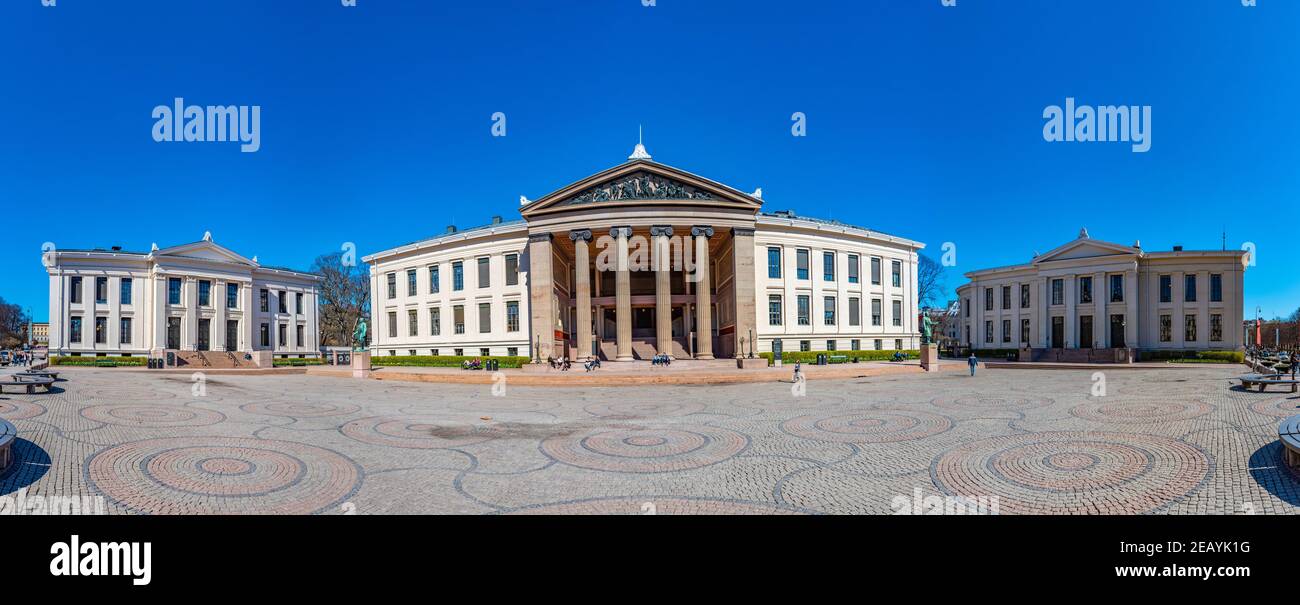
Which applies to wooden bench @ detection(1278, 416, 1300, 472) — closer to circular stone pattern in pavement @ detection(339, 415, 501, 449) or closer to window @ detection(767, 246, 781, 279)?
circular stone pattern in pavement @ detection(339, 415, 501, 449)

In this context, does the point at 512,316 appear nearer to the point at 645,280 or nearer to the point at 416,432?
the point at 645,280

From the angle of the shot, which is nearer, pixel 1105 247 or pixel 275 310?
pixel 1105 247

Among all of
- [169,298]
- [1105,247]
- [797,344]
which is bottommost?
[797,344]

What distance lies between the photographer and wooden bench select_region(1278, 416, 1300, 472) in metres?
6.47

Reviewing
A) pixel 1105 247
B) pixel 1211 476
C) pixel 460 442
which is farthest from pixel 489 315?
pixel 1105 247

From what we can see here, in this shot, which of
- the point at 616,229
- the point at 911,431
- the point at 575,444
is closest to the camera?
the point at 575,444

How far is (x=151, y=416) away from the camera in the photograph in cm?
1085

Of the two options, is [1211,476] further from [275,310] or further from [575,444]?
[275,310]

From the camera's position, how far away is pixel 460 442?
Answer: 29.9 ft

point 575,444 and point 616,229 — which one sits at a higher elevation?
point 616,229

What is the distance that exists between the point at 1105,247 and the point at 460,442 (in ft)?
183

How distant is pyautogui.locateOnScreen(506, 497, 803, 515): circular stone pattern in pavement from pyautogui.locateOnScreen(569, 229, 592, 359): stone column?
32.1 metres

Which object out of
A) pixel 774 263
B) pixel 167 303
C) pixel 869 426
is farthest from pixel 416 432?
pixel 167 303

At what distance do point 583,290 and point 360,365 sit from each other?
14.6 m
